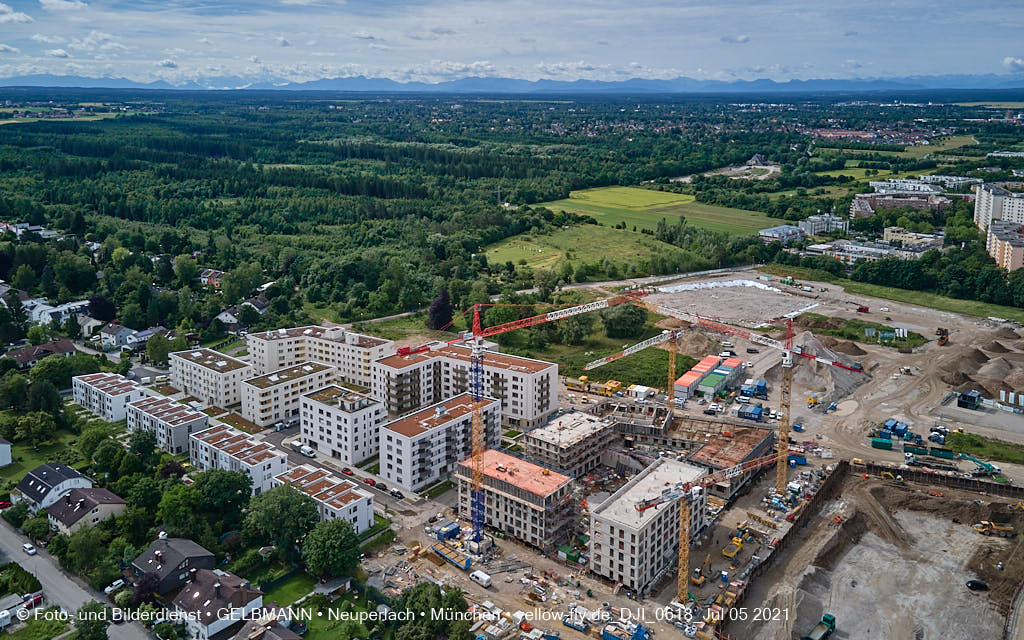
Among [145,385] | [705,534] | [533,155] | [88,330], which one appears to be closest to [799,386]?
[705,534]

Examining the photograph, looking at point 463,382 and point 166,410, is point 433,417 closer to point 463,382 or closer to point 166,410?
point 463,382

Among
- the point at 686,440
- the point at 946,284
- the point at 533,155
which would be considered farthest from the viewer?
the point at 533,155

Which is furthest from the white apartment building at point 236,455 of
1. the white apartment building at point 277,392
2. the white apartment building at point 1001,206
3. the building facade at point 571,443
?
the white apartment building at point 1001,206

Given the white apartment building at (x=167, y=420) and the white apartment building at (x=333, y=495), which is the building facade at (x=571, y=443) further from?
the white apartment building at (x=167, y=420)

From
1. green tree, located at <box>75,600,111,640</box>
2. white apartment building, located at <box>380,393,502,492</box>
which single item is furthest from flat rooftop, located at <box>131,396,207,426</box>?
green tree, located at <box>75,600,111,640</box>

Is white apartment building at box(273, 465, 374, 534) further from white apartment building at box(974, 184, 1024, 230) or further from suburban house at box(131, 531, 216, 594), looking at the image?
white apartment building at box(974, 184, 1024, 230)

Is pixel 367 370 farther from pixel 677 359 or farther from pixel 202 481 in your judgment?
pixel 677 359

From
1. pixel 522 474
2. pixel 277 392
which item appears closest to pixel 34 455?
pixel 277 392
